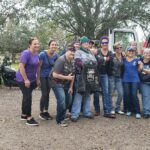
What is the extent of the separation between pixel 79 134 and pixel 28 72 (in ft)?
5.45

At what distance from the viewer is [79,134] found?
7.18 meters

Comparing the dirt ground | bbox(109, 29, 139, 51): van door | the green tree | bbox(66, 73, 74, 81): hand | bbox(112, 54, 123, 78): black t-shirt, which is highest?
the green tree

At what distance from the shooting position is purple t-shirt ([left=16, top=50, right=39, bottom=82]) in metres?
7.54

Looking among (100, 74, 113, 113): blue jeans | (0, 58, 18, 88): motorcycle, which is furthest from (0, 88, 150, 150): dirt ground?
(0, 58, 18, 88): motorcycle

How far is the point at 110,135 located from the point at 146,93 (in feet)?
6.56

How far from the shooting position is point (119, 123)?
8109mm

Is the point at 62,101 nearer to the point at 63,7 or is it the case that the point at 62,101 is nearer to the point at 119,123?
the point at 119,123

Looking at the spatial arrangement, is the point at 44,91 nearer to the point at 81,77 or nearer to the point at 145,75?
the point at 81,77

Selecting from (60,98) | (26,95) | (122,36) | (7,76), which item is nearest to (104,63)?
(60,98)

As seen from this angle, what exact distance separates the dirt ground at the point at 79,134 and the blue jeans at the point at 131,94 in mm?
304

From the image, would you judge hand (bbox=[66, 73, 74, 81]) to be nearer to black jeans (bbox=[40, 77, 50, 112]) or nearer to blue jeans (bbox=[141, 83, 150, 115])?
black jeans (bbox=[40, 77, 50, 112])

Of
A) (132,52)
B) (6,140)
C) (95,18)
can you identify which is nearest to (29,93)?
(6,140)

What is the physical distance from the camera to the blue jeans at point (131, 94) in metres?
8.64

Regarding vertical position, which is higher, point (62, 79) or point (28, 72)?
point (28, 72)
